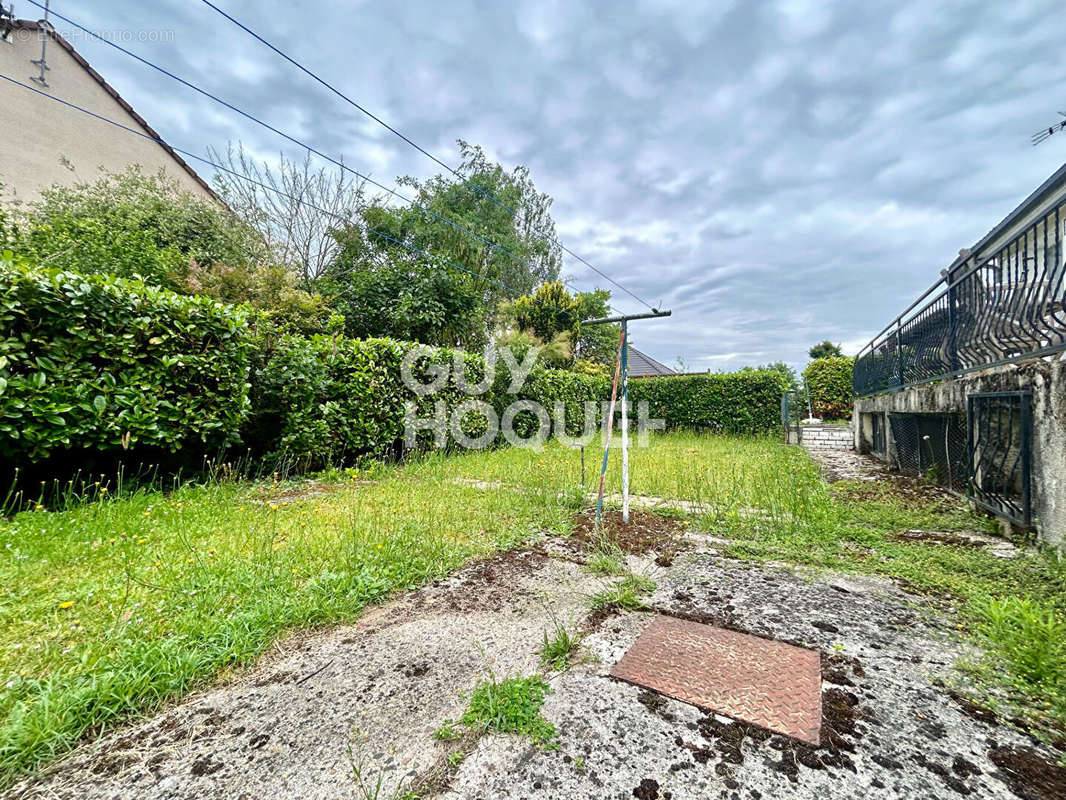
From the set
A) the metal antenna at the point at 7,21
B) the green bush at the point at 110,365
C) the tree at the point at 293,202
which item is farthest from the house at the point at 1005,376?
the metal antenna at the point at 7,21

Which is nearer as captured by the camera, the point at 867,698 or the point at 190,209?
the point at 867,698

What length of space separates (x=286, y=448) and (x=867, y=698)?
521 cm

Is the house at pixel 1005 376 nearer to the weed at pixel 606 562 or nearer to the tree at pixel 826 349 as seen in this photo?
the weed at pixel 606 562

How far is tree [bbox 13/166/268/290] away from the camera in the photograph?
653 centimetres

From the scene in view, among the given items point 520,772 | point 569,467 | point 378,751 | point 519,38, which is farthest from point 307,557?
point 519,38

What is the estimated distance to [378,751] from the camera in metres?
1.05

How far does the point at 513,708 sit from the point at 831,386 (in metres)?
17.5

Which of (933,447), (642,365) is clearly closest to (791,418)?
(933,447)

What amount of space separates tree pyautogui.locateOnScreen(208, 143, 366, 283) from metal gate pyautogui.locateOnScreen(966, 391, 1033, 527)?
12818 millimetres

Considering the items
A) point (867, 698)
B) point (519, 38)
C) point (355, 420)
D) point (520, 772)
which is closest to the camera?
point (520, 772)

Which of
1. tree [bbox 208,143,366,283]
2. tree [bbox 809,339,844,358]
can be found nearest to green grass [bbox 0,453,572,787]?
tree [bbox 208,143,366,283]

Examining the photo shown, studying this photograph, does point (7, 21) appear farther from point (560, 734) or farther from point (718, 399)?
point (718, 399)

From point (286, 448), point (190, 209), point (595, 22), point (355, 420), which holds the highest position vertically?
point (595, 22)

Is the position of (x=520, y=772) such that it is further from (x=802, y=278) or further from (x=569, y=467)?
(x=802, y=278)
